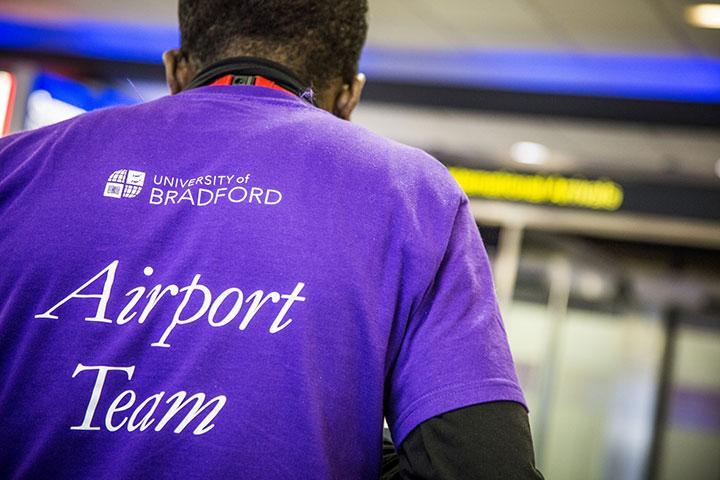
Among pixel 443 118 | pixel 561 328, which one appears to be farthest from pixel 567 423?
pixel 443 118

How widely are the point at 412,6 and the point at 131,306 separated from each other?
372 centimetres

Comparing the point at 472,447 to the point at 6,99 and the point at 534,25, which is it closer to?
the point at 534,25

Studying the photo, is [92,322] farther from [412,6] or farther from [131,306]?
[412,6]

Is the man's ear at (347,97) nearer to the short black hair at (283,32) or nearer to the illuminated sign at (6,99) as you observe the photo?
the short black hair at (283,32)

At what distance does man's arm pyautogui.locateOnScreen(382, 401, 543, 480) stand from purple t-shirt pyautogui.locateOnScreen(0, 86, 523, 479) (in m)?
0.01

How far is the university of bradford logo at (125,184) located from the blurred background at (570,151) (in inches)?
132

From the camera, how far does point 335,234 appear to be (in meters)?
0.86

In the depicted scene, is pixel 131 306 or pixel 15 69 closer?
pixel 131 306

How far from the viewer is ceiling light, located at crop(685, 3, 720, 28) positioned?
3662mm

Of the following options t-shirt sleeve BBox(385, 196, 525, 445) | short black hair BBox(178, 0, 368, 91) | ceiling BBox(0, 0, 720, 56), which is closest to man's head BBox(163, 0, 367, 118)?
short black hair BBox(178, 0, 368, 91)

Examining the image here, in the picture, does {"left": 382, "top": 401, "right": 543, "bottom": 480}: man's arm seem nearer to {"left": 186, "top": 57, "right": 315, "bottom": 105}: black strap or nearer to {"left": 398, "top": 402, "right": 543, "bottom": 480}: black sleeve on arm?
{"left": 398, "top": 402, "right": 543, "bottom": 480}: black sleeve on arm

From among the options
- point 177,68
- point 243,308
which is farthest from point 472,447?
point 177,68

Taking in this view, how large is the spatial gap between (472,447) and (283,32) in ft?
1.59

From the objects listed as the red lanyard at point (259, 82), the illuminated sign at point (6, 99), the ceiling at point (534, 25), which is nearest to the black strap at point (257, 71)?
the red lanyard at point (259, 82)
